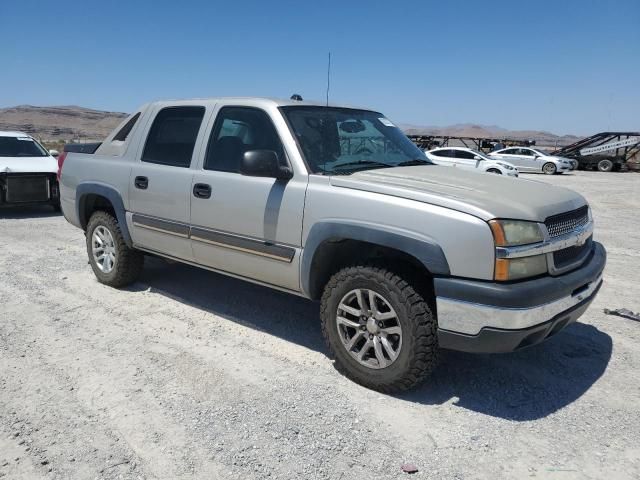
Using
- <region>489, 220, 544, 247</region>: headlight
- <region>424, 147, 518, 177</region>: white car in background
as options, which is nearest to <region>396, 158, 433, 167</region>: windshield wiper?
<region>489, 220, 544, 247</region>: headlight

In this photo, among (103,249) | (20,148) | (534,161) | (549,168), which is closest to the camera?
(103,249)

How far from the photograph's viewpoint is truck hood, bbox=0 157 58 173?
385 inches

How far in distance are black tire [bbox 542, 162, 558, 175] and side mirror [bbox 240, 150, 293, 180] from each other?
27.4 metres

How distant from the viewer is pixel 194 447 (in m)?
2.90

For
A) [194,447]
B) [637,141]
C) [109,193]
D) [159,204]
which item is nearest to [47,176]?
[109,193]

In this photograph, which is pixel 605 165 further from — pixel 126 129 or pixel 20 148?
pixel 126 129

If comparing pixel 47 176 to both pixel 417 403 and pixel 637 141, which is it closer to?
pixel 417 403

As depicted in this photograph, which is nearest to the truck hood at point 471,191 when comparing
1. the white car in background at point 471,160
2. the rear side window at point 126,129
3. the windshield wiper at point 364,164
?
the windshield wiper at point 364,164

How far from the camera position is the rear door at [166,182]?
458cm

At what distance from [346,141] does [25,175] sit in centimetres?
793

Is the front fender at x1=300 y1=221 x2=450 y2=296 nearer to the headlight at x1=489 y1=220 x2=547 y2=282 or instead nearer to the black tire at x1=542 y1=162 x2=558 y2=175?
the headlight at x1=489 y1=220 x2=547 y2=282

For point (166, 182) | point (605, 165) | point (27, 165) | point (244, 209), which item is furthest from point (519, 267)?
point (605, 165)

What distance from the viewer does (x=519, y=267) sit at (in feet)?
10.0

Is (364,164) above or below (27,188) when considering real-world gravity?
above
